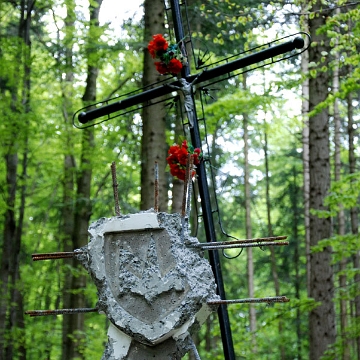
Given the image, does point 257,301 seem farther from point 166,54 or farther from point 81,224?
point 81,224

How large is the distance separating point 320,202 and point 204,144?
13.4 ft

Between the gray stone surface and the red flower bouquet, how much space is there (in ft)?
6.52

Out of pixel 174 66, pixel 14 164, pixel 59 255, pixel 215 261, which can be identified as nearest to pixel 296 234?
pixel 14 164

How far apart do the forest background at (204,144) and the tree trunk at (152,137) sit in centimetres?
2

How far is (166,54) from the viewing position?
5.56 meters

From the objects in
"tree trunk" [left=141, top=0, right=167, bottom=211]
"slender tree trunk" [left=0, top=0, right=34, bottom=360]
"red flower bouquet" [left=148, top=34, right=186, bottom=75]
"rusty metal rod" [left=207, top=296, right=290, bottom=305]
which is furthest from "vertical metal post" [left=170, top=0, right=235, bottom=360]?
"slender tree trunk" [left=0, top=0, right=34, bottom=360]

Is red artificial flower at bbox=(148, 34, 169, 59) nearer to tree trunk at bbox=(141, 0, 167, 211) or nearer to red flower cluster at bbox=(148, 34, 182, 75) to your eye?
red flower cluster at bbox=(148, 34, 182, 75)

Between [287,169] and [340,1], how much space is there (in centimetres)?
1349

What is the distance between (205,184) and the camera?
537cm

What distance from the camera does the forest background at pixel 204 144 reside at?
350 inches

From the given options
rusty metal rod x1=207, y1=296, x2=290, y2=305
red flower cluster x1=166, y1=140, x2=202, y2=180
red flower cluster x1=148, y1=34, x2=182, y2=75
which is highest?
red flower cluster x1=148, y1=34, x2=182, y2=75

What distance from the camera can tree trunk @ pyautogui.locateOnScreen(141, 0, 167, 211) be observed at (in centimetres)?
862

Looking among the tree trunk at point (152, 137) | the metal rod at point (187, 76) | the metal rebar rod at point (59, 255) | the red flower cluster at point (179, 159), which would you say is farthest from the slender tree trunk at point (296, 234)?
the metal rebar rod at point (59, 255)

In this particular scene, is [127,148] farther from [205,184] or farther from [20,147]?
[205,184]
